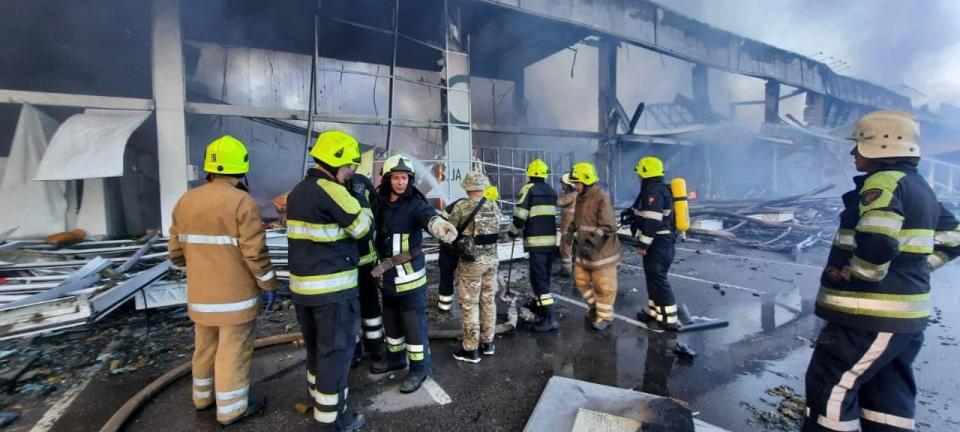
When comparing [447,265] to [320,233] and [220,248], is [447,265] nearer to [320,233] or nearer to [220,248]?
[320,233]

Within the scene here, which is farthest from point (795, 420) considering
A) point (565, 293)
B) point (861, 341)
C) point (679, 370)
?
point (565, 293)

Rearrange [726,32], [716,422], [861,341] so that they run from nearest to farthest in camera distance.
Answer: [861,341] < [716,422] < [726,32]

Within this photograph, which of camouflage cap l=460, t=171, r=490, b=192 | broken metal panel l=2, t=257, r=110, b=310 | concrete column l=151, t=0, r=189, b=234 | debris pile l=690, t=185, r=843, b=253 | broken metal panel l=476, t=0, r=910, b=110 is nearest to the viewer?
broken metal panel l=2, t=257, r=110, b=310

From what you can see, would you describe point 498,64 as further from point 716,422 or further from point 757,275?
Answer: point 716,422

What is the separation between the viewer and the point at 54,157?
18.1 ft

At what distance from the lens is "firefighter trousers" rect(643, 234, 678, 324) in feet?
13.4

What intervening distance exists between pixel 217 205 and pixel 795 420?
3908 millimetres

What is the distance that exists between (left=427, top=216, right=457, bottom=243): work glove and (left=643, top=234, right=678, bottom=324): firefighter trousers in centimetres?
239

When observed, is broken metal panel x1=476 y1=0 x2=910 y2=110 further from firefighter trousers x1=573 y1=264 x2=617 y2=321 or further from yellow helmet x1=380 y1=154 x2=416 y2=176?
yellow helmet x1=380 y1=154 x2=416 y2=176

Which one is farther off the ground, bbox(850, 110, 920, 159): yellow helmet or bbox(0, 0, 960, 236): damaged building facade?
bbox(0, 0, 960, 236): damaged building facade

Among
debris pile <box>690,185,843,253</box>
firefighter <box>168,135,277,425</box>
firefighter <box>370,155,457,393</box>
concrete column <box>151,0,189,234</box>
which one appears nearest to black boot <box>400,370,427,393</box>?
firefighter <box>370,155,457,393</box>

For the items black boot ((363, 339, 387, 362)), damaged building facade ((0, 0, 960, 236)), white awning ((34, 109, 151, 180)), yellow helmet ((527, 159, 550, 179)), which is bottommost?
black boot ((363, 339, 387, 362))

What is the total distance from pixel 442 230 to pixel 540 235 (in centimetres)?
175

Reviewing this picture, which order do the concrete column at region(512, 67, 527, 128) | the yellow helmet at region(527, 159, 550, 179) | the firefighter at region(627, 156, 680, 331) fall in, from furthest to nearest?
the concrete column at region(512, 67, 527, 128) → the yellow helmet at region(527, 159, 550, 179) → the firefighter at region(627, 156, 680, 331)
